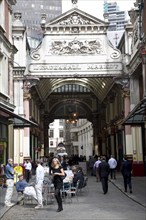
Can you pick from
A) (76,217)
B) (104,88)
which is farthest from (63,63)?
(76,217)

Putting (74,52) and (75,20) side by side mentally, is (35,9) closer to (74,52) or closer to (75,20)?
(75,20)

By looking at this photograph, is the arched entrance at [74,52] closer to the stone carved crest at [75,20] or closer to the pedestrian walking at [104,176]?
the stone carved crest at [75,20]

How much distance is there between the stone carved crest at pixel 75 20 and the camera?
2892 centimetres

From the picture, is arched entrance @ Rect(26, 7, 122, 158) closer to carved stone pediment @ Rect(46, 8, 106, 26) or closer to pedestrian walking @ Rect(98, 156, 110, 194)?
carved stone pediment @ Rect(46, 8, 106, 26)

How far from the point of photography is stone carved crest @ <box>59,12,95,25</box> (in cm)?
2892

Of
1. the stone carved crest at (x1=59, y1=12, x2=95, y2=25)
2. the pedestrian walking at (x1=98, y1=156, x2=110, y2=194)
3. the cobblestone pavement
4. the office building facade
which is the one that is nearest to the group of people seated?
the cobblestone pavement

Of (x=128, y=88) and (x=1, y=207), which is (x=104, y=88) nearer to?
(x=128, y=88)

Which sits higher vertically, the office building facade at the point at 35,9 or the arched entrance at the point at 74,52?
the office building facade at the point at 35,9

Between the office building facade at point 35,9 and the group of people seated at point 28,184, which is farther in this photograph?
the office building facade at point 35,9

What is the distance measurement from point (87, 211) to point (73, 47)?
60.3ft

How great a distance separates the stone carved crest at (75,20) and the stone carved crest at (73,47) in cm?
125

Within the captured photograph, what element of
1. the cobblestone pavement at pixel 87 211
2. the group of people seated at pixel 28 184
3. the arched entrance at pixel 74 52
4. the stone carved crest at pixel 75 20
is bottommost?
the cobblestone pavement at pixel 87 211

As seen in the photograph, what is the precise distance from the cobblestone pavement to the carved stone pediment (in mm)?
16371

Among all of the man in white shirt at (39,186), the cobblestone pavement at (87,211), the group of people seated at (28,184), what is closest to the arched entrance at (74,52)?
the group of people seated at (28,184)
